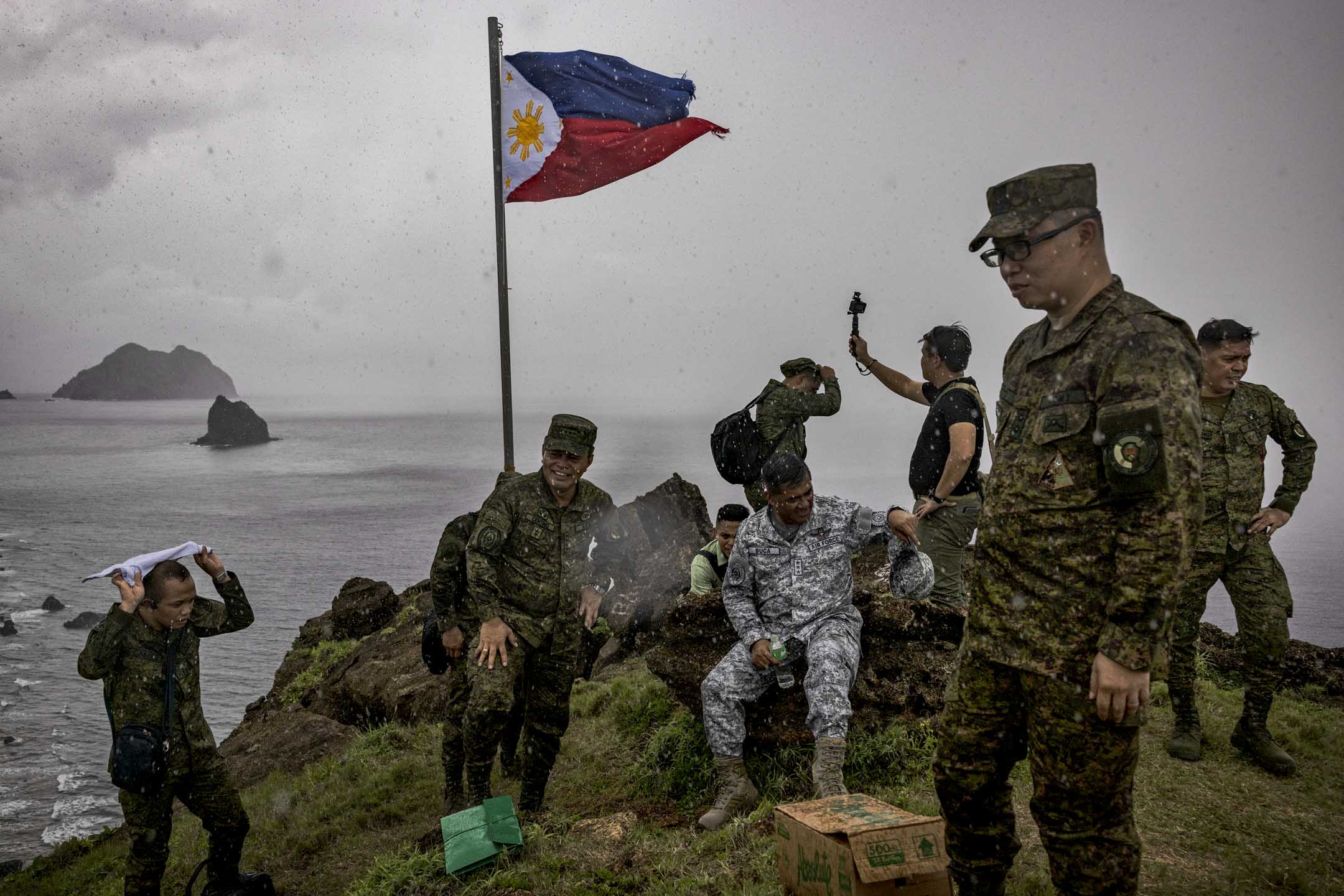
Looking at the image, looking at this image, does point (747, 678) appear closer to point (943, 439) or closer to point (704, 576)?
point (704, 576)

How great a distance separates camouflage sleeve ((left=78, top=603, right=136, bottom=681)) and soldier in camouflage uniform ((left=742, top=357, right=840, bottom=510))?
502 centimetres

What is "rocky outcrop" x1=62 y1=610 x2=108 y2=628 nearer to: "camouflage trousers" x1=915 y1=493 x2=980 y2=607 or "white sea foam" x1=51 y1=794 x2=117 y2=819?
"white sea foam" x1=51 y1=794 x2=117 y2=819

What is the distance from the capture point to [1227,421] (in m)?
5.57

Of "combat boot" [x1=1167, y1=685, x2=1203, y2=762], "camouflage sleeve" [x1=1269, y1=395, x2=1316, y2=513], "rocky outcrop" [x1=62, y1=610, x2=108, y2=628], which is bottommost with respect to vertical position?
"rocky outcrop" [x1=62, y1=610, x2=108, y2=628]

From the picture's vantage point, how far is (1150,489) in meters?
2.50

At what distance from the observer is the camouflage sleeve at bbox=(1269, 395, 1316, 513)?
5.61 m

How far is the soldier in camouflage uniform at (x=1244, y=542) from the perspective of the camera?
17.9 ft

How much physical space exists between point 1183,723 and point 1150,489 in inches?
175

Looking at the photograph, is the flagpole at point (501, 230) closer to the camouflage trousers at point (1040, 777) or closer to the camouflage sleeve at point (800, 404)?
the camouflage sleeve at point (800, 404)

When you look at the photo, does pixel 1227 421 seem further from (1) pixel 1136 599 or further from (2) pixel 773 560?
(1) pixel 1136 599

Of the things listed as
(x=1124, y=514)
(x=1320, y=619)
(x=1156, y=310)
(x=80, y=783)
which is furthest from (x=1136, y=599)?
(x=80, y=783)

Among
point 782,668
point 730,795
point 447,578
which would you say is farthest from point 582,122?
point 730,795

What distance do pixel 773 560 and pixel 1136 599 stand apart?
2771mm

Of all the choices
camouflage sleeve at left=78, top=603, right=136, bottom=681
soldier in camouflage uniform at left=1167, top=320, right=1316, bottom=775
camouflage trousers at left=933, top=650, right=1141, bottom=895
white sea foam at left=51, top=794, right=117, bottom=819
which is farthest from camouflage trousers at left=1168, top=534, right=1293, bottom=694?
white sea foam at left=51, top=794, right=117, bottom=819
